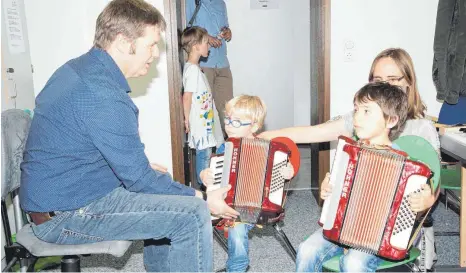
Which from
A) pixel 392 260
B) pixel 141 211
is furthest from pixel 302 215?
pixel 141 211

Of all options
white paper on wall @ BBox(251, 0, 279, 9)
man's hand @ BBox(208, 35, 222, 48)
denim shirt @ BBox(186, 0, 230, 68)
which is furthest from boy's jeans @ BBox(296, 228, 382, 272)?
white paper on wall @ BBox(251, 0, 279, 9)

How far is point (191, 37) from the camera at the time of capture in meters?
3.55

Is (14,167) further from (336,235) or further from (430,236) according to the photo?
(430,236)

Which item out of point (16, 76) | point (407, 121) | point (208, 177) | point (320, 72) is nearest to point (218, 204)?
point (208, 177)

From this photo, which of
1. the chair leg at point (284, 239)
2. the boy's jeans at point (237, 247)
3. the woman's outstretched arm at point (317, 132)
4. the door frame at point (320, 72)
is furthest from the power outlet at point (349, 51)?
the boy's jeans at point (237, 247)

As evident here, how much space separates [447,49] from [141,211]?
7.22ft

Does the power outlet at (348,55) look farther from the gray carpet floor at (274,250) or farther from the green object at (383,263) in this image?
the green object at (383,263)

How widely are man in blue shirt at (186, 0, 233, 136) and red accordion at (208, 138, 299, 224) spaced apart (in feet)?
6.45

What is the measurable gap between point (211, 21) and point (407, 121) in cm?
235

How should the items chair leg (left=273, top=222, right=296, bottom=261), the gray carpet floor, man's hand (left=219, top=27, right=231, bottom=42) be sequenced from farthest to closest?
man's hand (left=219, top=27, right=231, bottom=42) → the gray carpet floor → chair leg (left=273, top=222, right=296, bottom=261)

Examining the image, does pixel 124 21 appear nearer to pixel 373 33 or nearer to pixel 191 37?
pixel 191 37

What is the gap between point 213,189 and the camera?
83.5 inches

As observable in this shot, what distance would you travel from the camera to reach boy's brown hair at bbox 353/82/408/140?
1861mm

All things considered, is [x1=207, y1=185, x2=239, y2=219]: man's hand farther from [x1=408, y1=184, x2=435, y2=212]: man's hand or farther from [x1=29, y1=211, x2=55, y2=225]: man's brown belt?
[x1=408, y1=184, x2=435, y2=212]: man's hand
